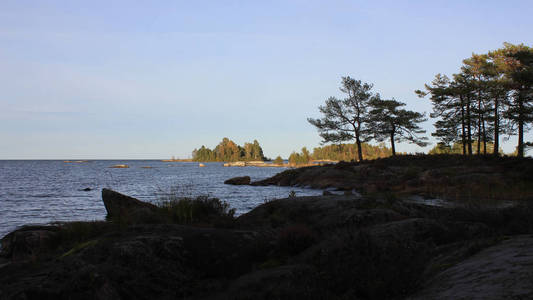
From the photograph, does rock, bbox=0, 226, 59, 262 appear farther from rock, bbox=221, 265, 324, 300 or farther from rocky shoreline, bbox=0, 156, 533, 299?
rock, bbox=221, 265, 324, 300

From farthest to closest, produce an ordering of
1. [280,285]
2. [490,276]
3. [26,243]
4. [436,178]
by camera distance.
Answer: [436,178], [26,243], [280,285], [490,276]

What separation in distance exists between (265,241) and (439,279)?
3954mm

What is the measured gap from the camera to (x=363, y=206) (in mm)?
10180

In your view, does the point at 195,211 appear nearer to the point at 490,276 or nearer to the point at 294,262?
the point at 294,262

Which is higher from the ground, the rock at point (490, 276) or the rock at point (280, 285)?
the rock at point (490, 276)

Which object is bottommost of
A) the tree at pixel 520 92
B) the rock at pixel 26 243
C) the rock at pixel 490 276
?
the rock at pixel 26 243

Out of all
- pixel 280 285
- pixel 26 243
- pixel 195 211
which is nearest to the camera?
pixel 280 285

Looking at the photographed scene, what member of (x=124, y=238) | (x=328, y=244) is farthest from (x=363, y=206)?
(x=124, y=238)

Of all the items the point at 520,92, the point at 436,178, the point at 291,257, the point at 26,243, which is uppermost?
the point at 520,92

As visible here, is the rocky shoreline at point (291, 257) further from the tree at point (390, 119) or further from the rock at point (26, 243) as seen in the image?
the tree at point (390, 119)

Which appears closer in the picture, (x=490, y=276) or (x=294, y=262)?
(x=490, y=276)

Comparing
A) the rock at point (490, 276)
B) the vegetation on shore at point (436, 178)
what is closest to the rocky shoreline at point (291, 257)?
the rock at point (490, 276)

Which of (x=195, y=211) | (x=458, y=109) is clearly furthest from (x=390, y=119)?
(x=195, y=211)

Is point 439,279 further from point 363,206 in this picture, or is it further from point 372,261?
point 363,206
